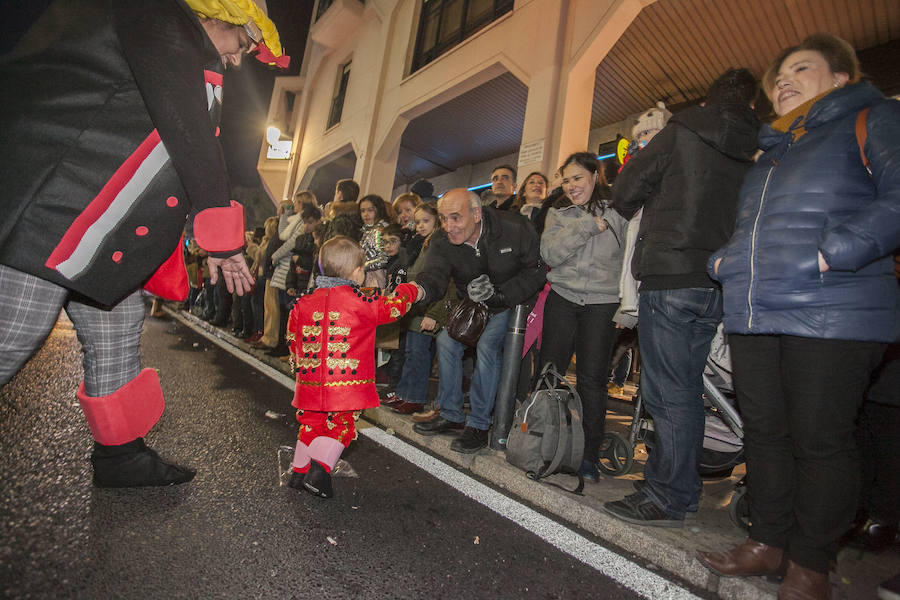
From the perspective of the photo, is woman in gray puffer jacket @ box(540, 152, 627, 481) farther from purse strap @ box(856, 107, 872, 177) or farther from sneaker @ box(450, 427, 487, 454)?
purse strap @ box(856, 107, 872, 177)

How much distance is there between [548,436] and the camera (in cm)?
A: 249

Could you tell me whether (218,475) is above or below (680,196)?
below

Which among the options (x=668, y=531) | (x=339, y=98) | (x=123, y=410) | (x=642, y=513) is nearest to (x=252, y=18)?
(x=123, y=410)

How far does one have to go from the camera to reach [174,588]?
1358 mm

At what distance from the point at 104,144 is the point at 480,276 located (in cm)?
236

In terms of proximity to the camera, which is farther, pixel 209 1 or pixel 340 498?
pixel 340 498

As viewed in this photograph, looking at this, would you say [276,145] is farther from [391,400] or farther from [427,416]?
[427,416]

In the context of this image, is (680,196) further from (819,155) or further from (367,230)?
(367,230)

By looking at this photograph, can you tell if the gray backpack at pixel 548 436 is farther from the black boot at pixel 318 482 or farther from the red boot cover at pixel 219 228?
the red boot cover at pixel 219 228

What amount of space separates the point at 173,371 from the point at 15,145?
12.3ft

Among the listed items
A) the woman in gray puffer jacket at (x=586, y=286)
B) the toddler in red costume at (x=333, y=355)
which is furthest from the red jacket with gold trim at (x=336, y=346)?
the woman in gray puffer jacket at (x=586, y=286)

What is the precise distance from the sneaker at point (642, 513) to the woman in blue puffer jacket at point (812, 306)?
0.31 meters

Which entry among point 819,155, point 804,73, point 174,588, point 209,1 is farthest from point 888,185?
point 174,588

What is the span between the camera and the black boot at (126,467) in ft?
6.28
